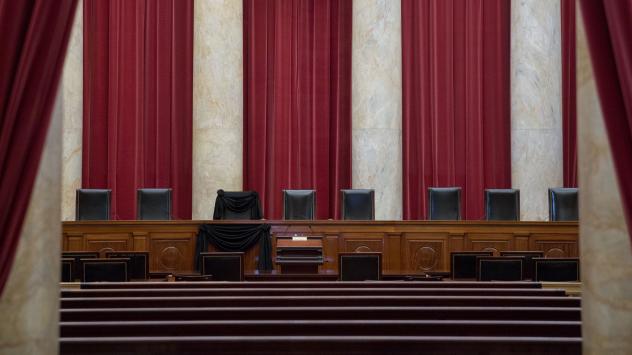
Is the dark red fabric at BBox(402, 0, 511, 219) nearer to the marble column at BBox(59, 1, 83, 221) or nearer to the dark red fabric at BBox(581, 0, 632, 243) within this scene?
the marble column at BBox(59, 1, 83, 221)

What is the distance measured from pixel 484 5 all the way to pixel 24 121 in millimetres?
10422

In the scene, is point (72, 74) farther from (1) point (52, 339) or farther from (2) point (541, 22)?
(1) point (52, 339)

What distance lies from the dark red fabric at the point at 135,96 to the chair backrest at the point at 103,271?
18.4ft

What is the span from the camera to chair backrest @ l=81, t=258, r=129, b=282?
5922mm

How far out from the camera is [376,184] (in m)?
11.5

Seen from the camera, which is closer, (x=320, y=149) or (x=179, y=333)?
(x=179, y=333)

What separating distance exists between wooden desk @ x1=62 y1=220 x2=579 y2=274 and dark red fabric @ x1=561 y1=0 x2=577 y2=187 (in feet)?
9.70

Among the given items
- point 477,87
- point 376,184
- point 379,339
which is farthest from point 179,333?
point 477,87

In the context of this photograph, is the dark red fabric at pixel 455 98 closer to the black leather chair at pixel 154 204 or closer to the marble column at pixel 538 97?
the marble column at pixel 538 97

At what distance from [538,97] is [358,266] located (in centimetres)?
595

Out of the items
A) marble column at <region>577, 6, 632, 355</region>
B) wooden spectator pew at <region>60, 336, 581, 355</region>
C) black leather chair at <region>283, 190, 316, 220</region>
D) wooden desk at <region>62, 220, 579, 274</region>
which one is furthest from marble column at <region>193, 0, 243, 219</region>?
marble column at <region>577, 6, 632, 355</region>

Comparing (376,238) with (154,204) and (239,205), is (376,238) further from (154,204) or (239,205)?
(154,204)

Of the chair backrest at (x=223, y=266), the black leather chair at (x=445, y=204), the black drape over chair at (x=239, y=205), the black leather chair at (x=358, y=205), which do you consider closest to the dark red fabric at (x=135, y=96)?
the black drape over chair at (x=239, y=205)

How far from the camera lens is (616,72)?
7.68 feet
